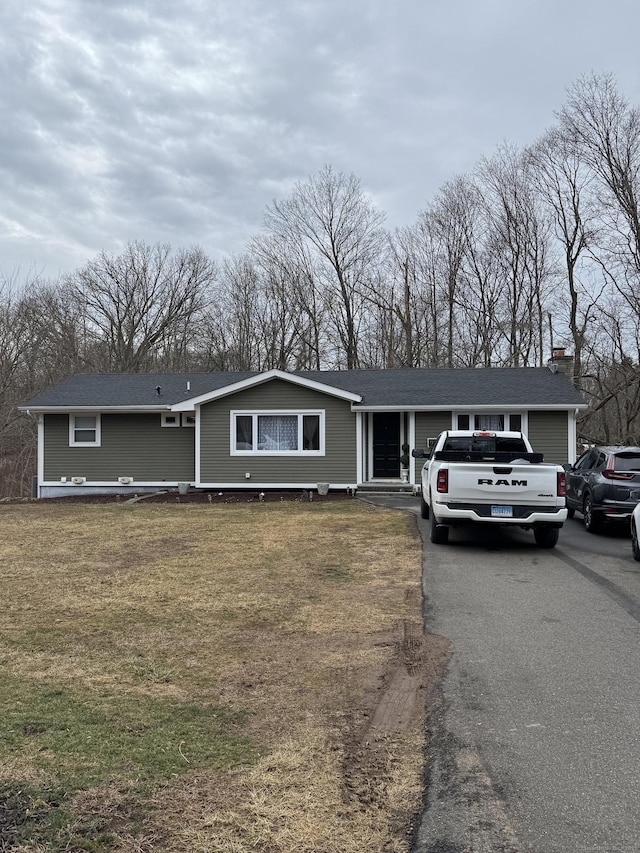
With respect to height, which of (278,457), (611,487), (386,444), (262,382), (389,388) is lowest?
(611,487)

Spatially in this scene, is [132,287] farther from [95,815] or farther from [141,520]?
[95,815]

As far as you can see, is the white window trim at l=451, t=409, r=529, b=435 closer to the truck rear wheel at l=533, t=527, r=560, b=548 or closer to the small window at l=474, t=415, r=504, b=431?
the small window at l=474, t=415, r=504, b=431

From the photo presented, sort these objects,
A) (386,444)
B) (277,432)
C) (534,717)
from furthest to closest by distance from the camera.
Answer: (386,444) < (277,432) < (534,717)

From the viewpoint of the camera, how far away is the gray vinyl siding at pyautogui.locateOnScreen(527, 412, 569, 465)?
19141 millimetres

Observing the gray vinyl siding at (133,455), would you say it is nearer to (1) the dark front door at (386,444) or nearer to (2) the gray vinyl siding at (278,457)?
(2) the gray vinyl siding at (278,457)

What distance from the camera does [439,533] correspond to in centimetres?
1096

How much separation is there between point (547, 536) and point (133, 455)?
1360cm

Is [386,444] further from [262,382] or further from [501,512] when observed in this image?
[501,512]

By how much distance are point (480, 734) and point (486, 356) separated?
31120mm

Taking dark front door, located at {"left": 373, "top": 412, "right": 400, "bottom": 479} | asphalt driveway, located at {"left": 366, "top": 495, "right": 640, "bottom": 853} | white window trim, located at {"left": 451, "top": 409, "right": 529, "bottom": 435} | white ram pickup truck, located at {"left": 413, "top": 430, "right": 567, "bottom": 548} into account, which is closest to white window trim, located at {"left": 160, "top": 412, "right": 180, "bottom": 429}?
→ dark front door, located at {"left": 373, "top": 412, "right": 400, "bottom": 479}

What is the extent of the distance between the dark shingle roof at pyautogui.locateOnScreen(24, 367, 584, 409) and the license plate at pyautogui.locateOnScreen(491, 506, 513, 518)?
8728 mm

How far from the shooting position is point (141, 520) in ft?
46.3

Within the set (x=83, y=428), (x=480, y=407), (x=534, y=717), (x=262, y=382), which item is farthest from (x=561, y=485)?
(x=83, y=428)

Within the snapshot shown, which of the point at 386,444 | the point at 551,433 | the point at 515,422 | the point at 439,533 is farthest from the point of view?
the point at 386,444
